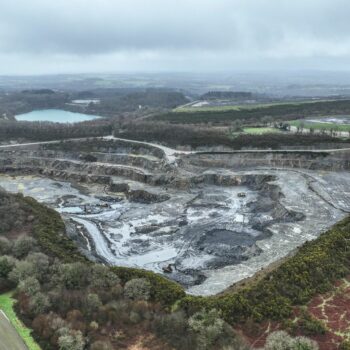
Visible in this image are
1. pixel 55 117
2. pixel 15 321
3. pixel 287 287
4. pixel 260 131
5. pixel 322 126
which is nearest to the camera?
pixel 15 321

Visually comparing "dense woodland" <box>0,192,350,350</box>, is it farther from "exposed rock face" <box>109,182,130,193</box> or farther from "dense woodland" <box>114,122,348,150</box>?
"dense woodland" <box>114,122,348,150</box>

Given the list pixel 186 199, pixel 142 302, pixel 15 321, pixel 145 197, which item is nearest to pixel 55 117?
pixel 145 197

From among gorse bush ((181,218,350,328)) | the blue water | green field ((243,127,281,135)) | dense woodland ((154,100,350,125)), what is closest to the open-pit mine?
gorse bush ((181,218,350,328))

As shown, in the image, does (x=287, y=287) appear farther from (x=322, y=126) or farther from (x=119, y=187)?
(x=322, y=126)

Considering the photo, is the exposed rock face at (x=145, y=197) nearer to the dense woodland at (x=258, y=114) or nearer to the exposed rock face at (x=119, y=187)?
the exposed rock face at (x=119, y=187)

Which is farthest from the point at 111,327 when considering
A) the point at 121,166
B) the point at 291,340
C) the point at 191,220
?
the point at 121,166
